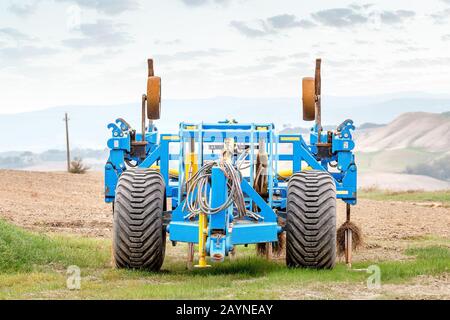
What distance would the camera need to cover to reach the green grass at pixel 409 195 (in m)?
36.8

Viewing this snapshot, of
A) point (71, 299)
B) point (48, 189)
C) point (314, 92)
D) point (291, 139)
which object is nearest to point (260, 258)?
point (291, 139)

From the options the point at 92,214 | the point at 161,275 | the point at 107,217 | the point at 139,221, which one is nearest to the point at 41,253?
the point at 161,275

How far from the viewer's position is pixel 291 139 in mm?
15227

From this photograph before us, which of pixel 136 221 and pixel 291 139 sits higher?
pixel 291 139

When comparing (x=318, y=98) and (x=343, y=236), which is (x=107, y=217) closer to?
(x=318, y=98)

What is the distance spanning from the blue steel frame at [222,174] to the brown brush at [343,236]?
487 millimetres

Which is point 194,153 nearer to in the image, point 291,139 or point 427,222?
point 291,139

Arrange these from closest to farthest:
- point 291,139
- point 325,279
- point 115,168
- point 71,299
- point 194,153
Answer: point 71,299 → point 325,279 → point 194,153 → point 291,139 → point 115,168

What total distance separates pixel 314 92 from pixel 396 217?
1121 centimetres

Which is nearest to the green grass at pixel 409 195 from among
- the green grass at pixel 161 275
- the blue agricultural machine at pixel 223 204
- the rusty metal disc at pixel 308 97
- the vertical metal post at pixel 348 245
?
the rusty metal disc at pixel 308 97

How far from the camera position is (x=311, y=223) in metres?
13.4

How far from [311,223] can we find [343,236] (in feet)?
11.7

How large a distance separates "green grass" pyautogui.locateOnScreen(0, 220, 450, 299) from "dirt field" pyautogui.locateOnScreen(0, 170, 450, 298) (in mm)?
554
